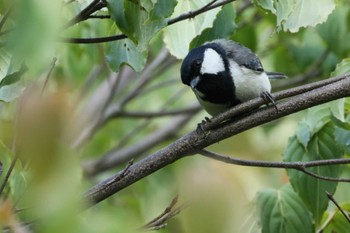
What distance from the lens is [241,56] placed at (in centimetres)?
245

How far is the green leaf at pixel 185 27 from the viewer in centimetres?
183

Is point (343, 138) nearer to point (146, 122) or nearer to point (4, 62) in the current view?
point (4, 62)

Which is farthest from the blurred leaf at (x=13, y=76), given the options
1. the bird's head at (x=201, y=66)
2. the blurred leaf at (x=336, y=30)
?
the blurred leaf at (x=336, y=30)

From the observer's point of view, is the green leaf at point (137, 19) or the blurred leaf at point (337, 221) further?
the blurred leaf at point (337, 221)

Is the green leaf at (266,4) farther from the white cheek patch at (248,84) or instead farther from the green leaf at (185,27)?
the white cheek patch at (248,84)

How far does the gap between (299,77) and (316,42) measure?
0.20 m

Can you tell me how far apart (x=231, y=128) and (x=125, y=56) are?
1.26 feet

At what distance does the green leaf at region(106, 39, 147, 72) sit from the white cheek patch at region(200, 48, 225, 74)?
516 millimetres

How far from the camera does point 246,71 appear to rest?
239 centimetres

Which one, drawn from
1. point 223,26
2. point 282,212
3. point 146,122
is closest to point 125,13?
point 223,26

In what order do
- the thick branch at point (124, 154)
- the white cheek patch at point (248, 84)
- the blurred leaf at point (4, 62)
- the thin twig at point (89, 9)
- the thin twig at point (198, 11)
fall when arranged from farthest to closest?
the thick branch at point (124, 154)
the white cheek patch at point (248, 84)
the thin twig at point (198, 11)
the blurred leaf at point (4, 62)
the thin twig at point (89, 9)

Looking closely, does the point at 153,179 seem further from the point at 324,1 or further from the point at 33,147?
the point at 33,147

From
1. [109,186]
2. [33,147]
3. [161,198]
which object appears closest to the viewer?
[33,147]

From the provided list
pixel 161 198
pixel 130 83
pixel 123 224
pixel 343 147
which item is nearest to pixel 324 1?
pixel 343 147
